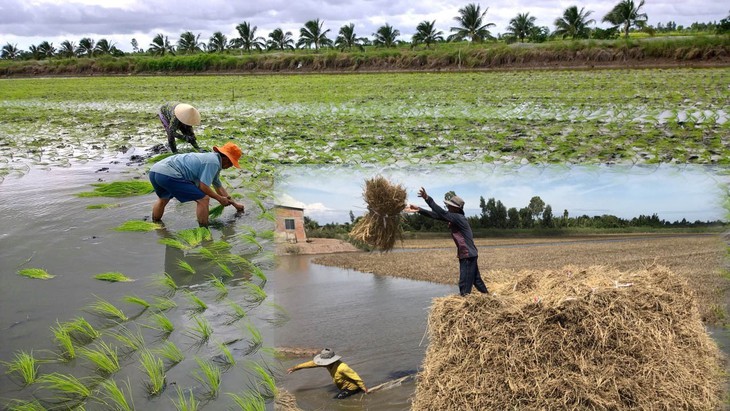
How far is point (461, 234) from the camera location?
3686 millimetres

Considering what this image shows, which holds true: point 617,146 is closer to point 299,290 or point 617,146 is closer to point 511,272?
point 511,272

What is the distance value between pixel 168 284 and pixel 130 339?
38.6 inches

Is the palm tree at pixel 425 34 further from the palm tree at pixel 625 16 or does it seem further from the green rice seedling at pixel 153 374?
the green rice seedling at pixel 153 374

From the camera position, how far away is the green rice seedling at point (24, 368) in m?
3.84

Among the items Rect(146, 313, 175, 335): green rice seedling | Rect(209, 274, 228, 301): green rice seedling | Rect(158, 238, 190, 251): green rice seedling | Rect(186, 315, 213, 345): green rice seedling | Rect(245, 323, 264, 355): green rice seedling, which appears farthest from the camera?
Rect(158, 238, 190, 251): green rice seedling

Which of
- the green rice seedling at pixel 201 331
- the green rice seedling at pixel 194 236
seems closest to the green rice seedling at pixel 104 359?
the green rice seedling at pixel 201 331

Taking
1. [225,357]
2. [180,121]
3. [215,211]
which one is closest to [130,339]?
[225,357]

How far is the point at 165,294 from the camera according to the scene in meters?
5.00

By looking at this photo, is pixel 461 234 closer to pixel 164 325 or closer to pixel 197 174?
pixel 164 325

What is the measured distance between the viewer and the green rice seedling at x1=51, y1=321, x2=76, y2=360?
4059mm

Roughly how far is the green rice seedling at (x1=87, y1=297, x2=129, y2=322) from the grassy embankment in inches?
1084

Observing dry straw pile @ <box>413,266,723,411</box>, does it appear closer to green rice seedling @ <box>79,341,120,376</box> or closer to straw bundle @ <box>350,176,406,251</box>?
straw bundle @ <box>350,176,406,251</box>

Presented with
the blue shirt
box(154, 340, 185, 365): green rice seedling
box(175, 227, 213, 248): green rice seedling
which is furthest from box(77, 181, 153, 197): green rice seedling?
box(154, 340, 185, 365): green rice seedling

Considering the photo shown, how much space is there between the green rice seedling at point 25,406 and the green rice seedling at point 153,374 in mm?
587
